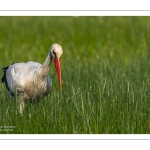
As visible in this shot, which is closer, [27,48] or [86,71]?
[86,71]

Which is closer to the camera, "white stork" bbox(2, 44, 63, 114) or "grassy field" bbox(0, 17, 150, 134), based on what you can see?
"grassy field" bbox(0, 17, 150, 134)

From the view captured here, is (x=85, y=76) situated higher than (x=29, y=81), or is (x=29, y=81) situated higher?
(x=85, y=76)

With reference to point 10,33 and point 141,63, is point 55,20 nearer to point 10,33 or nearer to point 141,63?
point 10,33

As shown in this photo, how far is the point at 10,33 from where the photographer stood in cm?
1424

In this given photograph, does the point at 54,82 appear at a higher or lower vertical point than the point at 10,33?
lower

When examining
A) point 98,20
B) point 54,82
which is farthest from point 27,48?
point 54,82

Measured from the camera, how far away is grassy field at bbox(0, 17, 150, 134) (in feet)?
22.4

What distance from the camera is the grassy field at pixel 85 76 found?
Result: 269 inches

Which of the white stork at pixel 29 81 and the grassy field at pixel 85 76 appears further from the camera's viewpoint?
the white stork at pixel 29 81

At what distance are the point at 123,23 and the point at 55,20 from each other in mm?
1854

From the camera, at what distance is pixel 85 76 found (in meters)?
9.38
